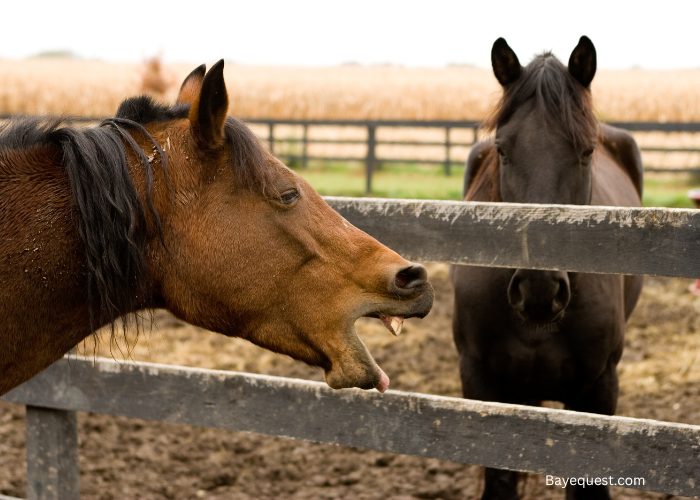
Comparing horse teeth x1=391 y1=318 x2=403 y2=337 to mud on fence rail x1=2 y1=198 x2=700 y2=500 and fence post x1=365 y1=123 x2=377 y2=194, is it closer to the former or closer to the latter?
mud on fence rail x1=2 y1=198 x2=700 y2=500

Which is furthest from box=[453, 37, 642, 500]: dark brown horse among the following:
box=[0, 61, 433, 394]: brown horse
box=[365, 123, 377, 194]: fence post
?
box=[365, 123, 377, 194]: fence post

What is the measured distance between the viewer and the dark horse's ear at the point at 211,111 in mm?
1835

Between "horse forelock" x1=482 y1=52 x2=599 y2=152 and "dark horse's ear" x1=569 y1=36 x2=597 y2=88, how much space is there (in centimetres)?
5

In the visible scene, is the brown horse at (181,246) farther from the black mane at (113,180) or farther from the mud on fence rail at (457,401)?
the mud on fence rail at (457,401)

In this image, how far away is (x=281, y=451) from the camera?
177 inches

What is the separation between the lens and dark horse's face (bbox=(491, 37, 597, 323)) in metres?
3.06

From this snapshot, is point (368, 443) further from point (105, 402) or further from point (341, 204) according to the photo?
point (105, 402)

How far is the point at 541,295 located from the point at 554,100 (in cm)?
99

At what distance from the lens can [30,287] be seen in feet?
6.21

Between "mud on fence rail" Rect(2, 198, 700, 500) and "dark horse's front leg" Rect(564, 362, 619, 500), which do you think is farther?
"dark horse's front leg" Rect(564, 362, 619, 500)

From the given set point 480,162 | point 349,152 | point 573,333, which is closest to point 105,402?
point 573,333

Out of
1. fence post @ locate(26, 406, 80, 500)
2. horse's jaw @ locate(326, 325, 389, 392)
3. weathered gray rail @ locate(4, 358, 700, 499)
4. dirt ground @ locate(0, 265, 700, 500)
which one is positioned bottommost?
dirt ground @ locate(0, 265, 700, 500)

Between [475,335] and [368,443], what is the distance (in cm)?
110

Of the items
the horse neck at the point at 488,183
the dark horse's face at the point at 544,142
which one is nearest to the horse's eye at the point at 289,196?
the dark horse's face at the point at 544,142
